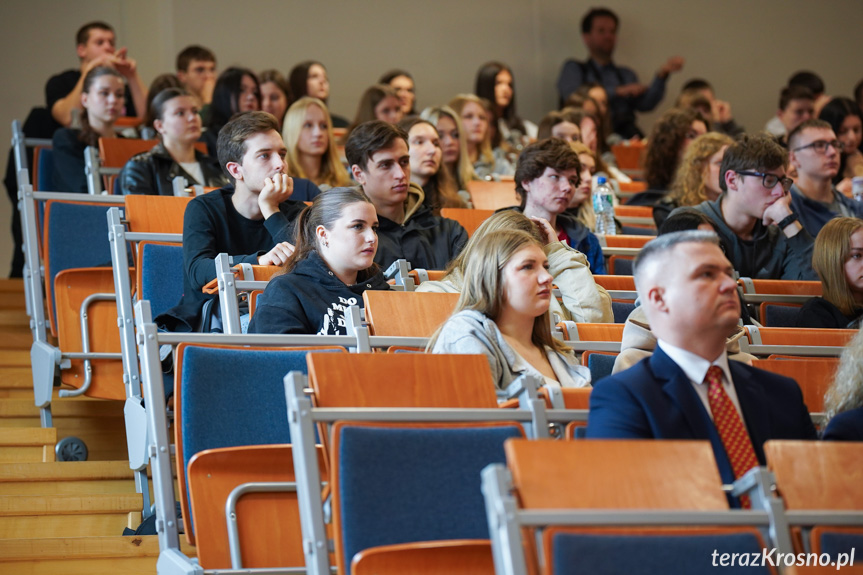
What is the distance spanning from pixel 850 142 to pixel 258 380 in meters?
5.03

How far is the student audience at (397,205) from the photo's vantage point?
391 cm

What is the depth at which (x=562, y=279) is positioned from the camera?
3.45m

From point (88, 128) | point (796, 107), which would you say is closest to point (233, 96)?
point (88, 128)

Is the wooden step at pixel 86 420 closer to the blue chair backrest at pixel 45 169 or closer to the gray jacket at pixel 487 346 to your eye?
the blue chair backrest at pixel 45 169

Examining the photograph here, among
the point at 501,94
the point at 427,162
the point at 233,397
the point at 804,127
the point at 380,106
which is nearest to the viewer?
the point at 233,397

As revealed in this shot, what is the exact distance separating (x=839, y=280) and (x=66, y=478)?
2.54 m

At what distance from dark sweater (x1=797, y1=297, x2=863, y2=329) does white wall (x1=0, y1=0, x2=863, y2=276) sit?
188 inches

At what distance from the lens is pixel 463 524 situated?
6.88ft

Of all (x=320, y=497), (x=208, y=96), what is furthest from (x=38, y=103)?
(x=320, y=497)

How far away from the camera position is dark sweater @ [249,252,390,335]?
9.59 ft

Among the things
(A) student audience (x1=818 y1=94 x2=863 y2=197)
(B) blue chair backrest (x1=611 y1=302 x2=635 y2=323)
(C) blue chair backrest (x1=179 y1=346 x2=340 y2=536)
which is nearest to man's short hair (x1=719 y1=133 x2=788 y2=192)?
(B) blue chair backrest (x1=611 y1=302 x2=635 y2=323)

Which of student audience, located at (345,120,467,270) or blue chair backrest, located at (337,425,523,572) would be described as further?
student audience, located at (345,120,467,270)

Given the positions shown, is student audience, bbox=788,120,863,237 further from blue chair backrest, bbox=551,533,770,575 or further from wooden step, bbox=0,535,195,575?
blue chair backrest, bbox=551,533,770,575

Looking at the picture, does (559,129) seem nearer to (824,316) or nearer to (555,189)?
(555,189)
